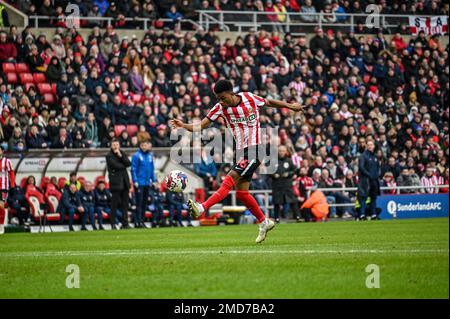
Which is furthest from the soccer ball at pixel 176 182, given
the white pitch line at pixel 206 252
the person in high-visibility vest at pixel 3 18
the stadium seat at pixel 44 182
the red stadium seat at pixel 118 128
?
the person in high-visibility vest at pixel 3 18

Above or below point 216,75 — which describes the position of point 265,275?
below

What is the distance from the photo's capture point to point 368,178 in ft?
90.8

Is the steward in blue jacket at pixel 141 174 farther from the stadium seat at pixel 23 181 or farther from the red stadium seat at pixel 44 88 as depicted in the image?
the red stadium seat at pixel 44 88

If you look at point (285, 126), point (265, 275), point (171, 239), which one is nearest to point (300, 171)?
point (285, 126)

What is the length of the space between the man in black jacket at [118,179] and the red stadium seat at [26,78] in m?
5.86

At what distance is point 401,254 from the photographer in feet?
38.7

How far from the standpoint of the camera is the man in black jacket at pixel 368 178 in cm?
2752

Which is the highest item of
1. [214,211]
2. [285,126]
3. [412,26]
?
[412,26]

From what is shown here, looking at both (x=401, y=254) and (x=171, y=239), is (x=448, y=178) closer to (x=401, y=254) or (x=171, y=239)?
(x=171, y=239)

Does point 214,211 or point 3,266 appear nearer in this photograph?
point 3,266

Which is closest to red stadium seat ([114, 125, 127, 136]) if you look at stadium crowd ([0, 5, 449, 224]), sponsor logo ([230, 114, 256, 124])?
stadium crowd ([0, 5, 449, 224])
